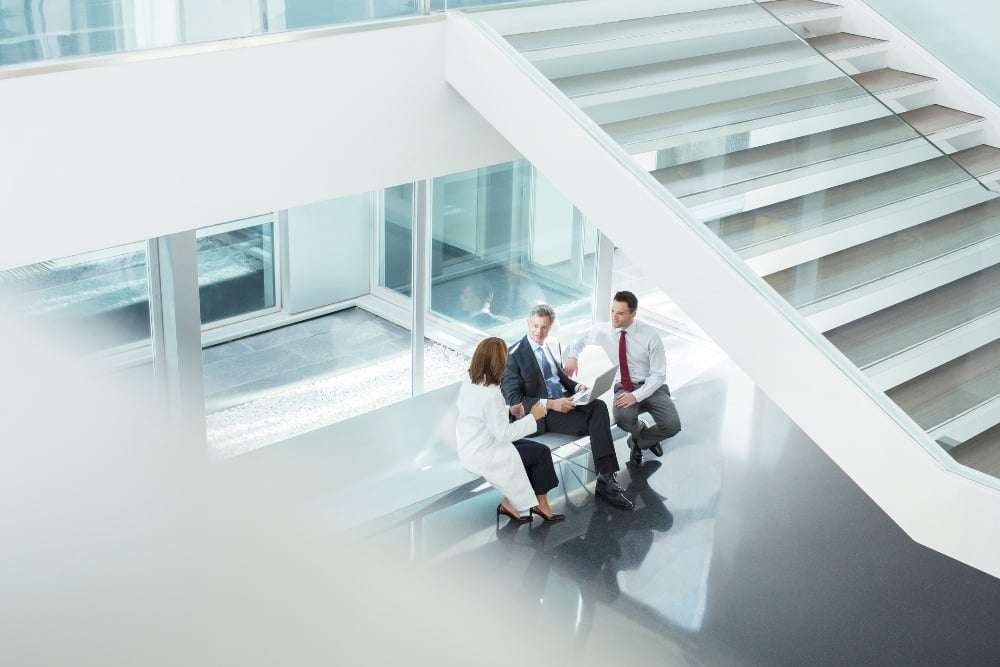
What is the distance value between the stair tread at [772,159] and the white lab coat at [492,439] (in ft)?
7.75

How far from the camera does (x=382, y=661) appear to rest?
625 centimetres

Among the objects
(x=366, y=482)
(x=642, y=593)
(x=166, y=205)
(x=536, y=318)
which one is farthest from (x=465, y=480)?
(x=166, y=205)

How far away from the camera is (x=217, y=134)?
19.2ft

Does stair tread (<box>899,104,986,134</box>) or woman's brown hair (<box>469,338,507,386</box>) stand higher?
stair tread (<box>899,104,986,134</box>)

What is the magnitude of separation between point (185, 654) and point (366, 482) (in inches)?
88.6

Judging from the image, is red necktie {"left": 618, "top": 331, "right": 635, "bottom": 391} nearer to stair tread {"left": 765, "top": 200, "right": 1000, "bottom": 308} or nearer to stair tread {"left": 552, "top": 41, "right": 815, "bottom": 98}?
stair tread {"left": 552, "top": 41, "right": 815, "bottom": 98}

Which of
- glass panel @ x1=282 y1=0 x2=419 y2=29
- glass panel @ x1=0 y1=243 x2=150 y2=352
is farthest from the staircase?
glass panel @ x1=0 y1=243 x2=150 y2=352

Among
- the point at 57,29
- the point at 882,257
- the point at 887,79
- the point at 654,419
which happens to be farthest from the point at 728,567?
the point at 57,29

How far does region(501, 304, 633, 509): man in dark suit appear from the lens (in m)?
8.08

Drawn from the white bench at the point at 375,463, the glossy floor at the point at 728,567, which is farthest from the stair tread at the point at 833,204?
the white bench at the point at 375,463

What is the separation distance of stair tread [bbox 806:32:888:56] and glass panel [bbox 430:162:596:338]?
2638mm

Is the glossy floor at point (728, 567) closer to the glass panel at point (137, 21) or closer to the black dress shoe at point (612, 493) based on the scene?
the black dress shoe at point (612, 493)

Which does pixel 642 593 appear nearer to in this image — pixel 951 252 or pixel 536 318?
pixel 536 318

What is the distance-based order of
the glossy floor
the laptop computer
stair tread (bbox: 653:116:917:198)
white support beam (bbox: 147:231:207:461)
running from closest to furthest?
stair tread (bbox: 653:116:917:198) < the glossy floor < white support beam (bbox: 147:231:207:461) < the laptop computer
